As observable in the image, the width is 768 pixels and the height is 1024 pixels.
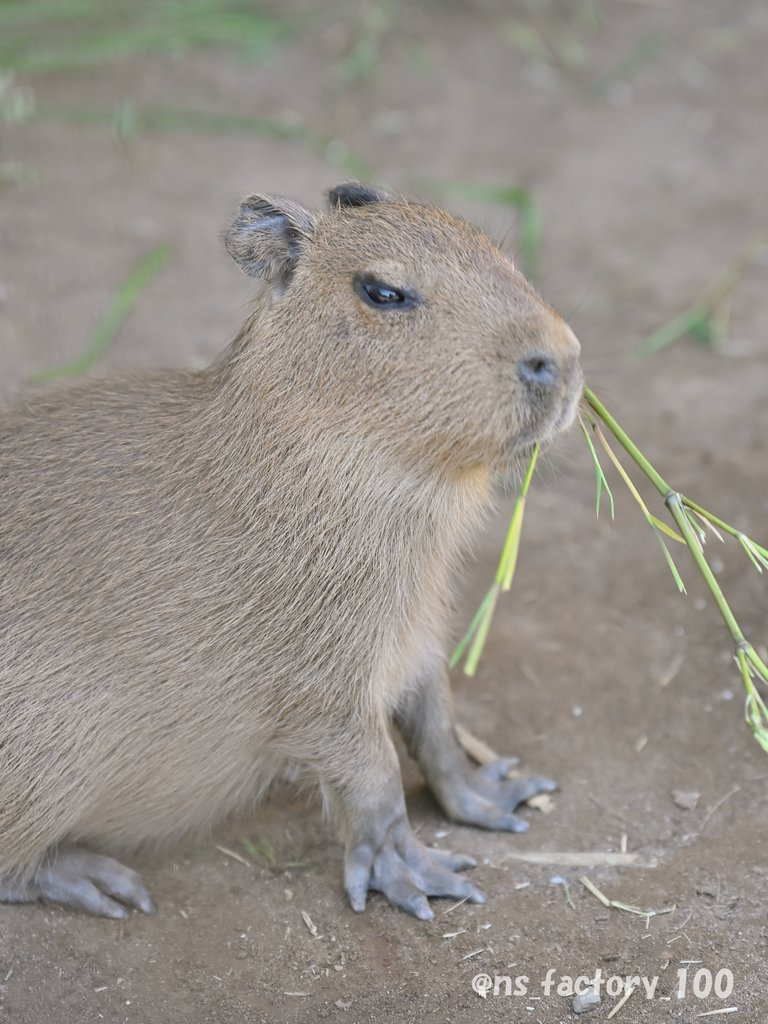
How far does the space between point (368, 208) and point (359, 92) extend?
4.91 metres

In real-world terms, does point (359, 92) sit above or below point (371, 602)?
above

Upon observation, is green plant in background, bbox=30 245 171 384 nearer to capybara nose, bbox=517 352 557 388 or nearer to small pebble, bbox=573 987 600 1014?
capybara nose, bbox=517 352 557 388

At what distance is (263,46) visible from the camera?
8258 millimetres

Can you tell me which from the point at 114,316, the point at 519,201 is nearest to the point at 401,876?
the point at 114,316

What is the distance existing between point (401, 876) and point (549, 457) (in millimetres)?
1916

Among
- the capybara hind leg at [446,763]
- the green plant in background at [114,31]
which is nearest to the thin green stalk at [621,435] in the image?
the capybara hind leg at [446,763]

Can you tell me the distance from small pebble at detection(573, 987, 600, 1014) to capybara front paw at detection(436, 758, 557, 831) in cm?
77

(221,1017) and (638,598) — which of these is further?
(638,598)

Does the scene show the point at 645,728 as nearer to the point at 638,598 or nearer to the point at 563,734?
the point at 563,734

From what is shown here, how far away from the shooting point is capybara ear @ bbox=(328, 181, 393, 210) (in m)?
3.70

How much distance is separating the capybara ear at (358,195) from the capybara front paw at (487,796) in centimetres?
176

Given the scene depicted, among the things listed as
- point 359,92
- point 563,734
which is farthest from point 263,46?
point 563,734

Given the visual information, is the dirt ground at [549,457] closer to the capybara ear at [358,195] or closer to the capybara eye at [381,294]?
the capybara eye at [381,294]

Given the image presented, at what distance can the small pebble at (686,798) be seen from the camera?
391cm
